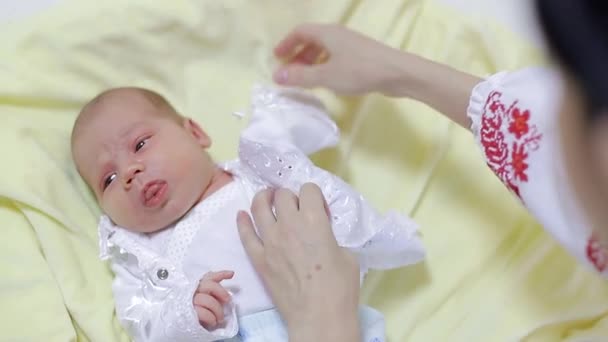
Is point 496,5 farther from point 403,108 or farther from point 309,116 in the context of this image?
point 309,116

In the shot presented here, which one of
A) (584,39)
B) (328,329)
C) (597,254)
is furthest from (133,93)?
(584,39)

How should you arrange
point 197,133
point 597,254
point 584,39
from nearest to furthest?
point 584,39
point 597,254
point 197,133

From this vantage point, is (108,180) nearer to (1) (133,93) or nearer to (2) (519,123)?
(1) (133,93)

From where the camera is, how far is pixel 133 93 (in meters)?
1.11

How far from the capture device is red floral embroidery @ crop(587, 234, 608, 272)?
811 millimetres

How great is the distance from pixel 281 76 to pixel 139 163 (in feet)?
0.88

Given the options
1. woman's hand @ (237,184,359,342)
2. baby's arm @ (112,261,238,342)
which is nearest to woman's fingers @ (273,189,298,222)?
woman's hand @ (237,184,359,342)

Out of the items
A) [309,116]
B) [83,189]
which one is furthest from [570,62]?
[83,189]

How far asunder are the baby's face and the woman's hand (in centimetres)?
11

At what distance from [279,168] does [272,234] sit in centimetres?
14

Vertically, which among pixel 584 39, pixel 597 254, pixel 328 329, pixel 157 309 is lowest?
pixel 157 309

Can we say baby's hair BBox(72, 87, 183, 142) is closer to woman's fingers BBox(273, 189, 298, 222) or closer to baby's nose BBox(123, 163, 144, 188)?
baby's nose BBox(123, 163, 144, 188)

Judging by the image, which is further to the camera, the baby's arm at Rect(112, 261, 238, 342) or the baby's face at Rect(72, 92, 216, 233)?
the baby's face at Rect(72, 92, 216, 233)

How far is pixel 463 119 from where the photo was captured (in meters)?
1.04
